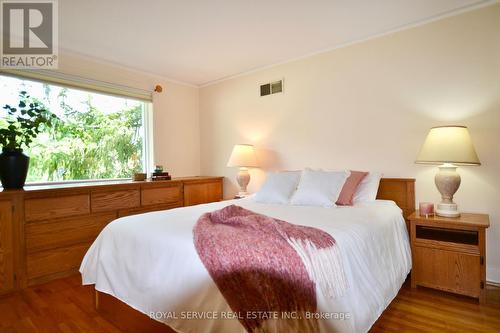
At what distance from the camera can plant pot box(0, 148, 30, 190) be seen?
90.6 inches

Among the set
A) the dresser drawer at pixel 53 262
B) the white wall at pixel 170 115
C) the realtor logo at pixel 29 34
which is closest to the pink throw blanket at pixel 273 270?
the dresser drawer at pixel 53 262

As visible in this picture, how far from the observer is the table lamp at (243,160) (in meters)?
3.42

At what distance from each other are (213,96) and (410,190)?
2992mm

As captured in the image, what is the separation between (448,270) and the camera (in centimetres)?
204

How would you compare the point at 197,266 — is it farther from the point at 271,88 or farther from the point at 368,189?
the point at 271,88

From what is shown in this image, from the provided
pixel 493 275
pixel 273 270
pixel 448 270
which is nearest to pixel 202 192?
pixel 273 270

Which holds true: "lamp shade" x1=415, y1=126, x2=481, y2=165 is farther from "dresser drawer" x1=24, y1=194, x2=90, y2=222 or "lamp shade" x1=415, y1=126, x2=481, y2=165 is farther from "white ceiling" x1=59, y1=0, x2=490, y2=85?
"dresser drawer" x1=24, y1=194, x2=90, y2=222

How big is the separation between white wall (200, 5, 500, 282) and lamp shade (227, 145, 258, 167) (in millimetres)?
203

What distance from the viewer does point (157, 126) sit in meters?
3.82

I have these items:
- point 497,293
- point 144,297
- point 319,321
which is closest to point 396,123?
point 497,293

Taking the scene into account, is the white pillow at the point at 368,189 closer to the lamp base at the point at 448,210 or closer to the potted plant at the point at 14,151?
the lamp base at the point at 448,210

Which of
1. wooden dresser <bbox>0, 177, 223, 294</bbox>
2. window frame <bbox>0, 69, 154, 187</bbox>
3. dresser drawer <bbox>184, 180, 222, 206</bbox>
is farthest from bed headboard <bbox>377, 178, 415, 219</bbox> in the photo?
window frame <bbox>0, 69, 154, 187</bbox>

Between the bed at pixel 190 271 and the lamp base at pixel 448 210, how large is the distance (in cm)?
32

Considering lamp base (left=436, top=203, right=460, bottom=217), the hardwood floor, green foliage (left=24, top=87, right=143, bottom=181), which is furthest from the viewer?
green foliage (left=24, top=87, right=143, bottom=181)
